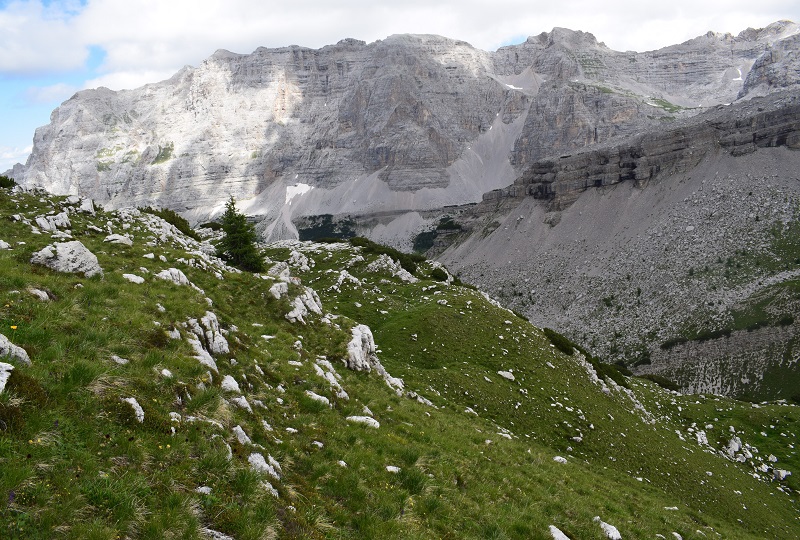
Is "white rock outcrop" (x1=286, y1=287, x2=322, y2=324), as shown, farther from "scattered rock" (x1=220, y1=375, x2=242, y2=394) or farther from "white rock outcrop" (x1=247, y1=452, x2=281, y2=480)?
"white rock outcrop" (x1=247, y1=452, x2=281, y2=480)

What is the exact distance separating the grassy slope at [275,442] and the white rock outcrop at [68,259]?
0.56m

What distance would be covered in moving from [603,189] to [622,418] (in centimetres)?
16331

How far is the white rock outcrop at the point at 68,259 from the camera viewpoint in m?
15.2

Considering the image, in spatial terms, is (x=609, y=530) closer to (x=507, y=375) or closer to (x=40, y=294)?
(x=40, y=294)

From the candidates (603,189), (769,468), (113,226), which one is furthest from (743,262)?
(113,226)

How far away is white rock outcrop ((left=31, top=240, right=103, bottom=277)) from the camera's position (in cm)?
1520

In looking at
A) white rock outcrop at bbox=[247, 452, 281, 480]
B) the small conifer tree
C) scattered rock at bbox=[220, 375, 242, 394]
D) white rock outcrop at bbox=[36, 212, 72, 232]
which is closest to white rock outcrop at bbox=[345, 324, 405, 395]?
scattered rock at bbox=[220, 375, 242, 394]

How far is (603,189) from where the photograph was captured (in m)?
176

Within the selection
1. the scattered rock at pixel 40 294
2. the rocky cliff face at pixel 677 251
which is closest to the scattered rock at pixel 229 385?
the scattered rock at pixel 40 294

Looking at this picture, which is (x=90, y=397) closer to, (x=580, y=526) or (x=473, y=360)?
(x=580, y=526)

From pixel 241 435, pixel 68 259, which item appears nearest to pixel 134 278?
pixel 68 259

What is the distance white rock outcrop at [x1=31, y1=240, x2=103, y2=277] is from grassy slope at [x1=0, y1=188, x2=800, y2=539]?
0.56 meters

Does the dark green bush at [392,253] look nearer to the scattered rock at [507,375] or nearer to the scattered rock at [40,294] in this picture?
the scattered rock at [507,375]

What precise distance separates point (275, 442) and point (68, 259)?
10937mm
